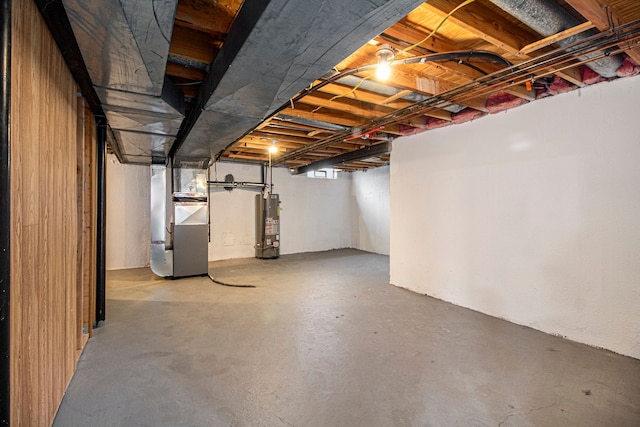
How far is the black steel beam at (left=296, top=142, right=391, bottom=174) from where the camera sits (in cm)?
436

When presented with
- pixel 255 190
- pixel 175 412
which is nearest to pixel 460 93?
pixel 175 412

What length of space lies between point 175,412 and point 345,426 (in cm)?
92

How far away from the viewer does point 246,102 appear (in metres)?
2.00

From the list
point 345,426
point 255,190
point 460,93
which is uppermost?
point 460,93

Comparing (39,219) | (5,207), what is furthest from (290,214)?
(5,207)

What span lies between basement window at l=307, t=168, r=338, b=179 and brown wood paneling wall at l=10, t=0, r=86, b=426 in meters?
5.58

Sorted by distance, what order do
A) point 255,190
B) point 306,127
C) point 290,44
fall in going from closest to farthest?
point 290,44 < point 306,127 < point 255,190

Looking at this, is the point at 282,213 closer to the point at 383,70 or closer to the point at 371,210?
the point at 371,210

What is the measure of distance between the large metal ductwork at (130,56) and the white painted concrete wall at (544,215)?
114 inches

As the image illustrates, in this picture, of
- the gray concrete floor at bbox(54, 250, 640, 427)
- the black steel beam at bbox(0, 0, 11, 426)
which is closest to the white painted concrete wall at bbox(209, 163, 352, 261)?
the gray concrete floor at bbox(54, 250, 640, 427)

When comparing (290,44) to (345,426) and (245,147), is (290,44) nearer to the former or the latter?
(345,426)

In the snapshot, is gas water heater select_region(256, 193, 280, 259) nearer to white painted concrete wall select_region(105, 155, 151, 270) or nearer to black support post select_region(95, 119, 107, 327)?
white painted concrete wall select_region(105, 155, 151, 270)

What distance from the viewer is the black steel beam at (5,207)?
0.89 metres

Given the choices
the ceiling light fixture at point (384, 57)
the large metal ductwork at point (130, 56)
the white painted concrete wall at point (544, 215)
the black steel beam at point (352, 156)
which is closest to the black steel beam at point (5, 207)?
the large metal ductwork at point (130, 56)
